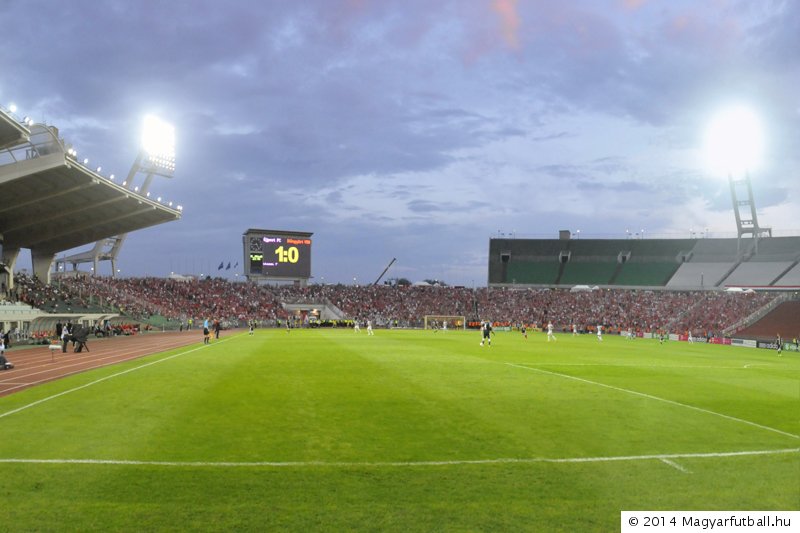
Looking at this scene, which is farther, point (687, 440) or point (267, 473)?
point (687, 440)

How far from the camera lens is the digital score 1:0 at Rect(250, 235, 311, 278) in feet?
290

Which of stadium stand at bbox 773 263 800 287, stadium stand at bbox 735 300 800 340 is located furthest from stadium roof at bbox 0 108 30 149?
stadium stand at bbox 773 263 800 287

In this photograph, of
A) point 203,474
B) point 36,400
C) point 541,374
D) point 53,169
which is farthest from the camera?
point 53,169

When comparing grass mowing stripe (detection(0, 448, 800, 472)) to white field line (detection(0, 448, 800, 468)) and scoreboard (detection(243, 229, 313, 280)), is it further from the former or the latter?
scoreboard (detection(243, 229, 313, 280))

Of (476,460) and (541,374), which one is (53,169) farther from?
(476,460)

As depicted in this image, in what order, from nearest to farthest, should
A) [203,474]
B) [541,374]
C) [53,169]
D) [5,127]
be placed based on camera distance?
[203,474]
[541,374]
[5,127]
[53,169]

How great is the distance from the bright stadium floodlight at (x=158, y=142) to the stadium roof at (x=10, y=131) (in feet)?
134

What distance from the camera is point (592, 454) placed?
9883 millimetres

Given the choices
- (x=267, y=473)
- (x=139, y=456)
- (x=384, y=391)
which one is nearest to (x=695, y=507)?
(x=267, y=473)

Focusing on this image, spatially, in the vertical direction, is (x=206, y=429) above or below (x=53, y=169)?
below

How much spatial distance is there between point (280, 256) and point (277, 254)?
0.53 metres

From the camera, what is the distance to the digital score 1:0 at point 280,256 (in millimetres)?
88375

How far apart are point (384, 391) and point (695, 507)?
1059 cm

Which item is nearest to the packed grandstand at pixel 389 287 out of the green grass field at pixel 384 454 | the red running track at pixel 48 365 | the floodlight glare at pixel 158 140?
the floodlight glare at pixel 158 140
